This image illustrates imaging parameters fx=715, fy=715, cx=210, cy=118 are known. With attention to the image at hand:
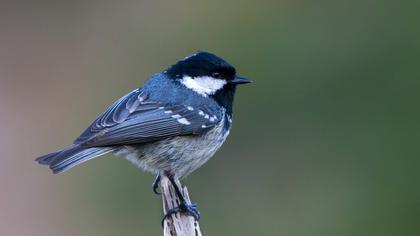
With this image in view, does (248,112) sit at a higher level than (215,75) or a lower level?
higher

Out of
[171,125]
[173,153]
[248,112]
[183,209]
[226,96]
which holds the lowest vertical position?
[183,209]

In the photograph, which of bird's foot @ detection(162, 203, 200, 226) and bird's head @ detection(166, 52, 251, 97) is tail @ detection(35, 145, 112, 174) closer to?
bird's foot @ detection(162, 203, 200, 226)

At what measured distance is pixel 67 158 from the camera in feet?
13.4

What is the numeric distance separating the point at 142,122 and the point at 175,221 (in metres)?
0.75

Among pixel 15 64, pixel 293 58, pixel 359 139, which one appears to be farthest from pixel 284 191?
pixel 15 64

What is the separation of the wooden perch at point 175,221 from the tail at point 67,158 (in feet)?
1.71

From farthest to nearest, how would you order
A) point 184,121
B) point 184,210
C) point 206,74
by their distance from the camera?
1. point 206,74
2. point 184,121
3. point 184,210

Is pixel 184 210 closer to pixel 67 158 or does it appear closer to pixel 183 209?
pixel 183 209

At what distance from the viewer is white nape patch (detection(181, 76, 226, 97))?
15.5 feet

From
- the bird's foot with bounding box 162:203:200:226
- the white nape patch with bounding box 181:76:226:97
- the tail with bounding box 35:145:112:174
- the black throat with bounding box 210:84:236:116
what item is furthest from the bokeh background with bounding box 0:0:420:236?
the tail with bounding box 35:145:112:174

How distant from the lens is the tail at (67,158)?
4.05 m

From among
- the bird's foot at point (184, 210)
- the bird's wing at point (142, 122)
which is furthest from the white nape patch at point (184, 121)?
the bird's foot at point (184, 210)

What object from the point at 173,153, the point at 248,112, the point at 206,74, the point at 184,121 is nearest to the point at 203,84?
the point at 206,74

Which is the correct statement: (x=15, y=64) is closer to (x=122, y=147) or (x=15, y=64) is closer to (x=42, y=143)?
(x=42, y=143)
